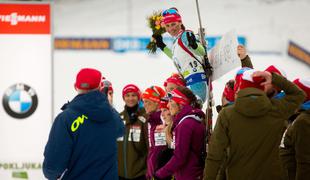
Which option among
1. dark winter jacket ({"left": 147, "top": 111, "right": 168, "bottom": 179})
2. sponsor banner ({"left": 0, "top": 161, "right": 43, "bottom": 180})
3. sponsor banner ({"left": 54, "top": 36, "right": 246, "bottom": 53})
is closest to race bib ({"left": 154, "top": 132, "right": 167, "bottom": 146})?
dark winter jacket ({"left": 147, "top": 111, "right": 168, "bottom": 179})

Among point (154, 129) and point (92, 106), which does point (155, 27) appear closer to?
point (154, 129)

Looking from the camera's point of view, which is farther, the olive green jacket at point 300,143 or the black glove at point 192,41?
the black glove at point 192,41

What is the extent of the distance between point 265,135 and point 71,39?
895 cm

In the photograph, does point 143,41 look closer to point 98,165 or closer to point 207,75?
point 207,75

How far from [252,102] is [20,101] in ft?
A: 12.9

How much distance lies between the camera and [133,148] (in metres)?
6.02

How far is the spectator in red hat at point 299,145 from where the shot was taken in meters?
3.95

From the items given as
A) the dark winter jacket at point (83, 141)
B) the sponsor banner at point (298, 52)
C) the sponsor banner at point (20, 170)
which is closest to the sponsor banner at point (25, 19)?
the sponsor banner at point (20, 170)

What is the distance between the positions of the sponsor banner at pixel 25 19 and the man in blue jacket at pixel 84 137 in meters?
2.96

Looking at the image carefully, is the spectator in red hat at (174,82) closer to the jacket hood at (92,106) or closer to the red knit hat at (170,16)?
the red knit hat at (170,16)

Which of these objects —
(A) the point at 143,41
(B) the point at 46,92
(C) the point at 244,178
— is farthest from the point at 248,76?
(A) the point at 143,41

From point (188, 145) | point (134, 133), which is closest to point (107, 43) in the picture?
point (134, 133)

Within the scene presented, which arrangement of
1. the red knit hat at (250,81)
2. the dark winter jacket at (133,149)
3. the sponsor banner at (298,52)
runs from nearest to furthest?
the red knit hat at (250,81), the dark winter jacket at (133,149), the sponsor banner at (298,52)

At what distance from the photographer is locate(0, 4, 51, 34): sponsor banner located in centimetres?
682
